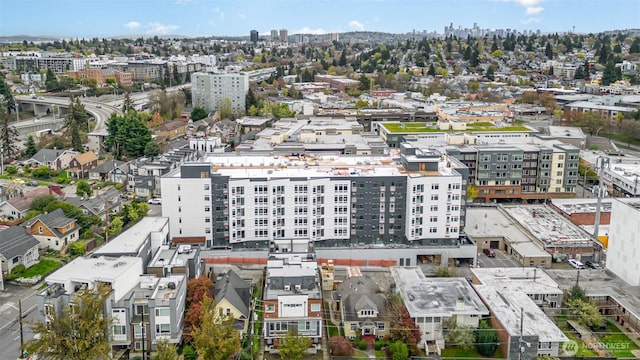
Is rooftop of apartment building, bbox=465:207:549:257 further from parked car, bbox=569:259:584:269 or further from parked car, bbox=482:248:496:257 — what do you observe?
parked car, bbox=569:259:584:269

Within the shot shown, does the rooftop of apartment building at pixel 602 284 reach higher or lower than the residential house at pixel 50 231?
lower

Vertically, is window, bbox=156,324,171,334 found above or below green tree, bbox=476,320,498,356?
above

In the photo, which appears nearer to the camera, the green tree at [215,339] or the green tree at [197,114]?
the green tree at [215,339]

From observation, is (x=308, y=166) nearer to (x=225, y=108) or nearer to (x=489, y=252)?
(x=489, y=252)

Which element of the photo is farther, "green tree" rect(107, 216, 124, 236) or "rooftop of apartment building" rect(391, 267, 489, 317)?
"green tree" rect(107, 216, 124, 236)

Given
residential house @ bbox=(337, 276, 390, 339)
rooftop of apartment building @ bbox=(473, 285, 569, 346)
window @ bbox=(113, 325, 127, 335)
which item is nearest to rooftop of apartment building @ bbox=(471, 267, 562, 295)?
rooftop of apartment building @ bbox=(473, 285, 569, 346)

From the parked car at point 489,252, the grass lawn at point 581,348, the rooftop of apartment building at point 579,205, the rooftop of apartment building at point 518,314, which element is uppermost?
the rooftop of apartment building at point 579,205

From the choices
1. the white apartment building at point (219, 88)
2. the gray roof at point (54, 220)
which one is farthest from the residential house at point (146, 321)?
the white apartment building at point (219, 88)

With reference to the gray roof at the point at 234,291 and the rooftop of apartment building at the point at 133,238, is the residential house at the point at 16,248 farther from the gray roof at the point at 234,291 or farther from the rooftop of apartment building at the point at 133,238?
the gray roof at the point at 234,291
